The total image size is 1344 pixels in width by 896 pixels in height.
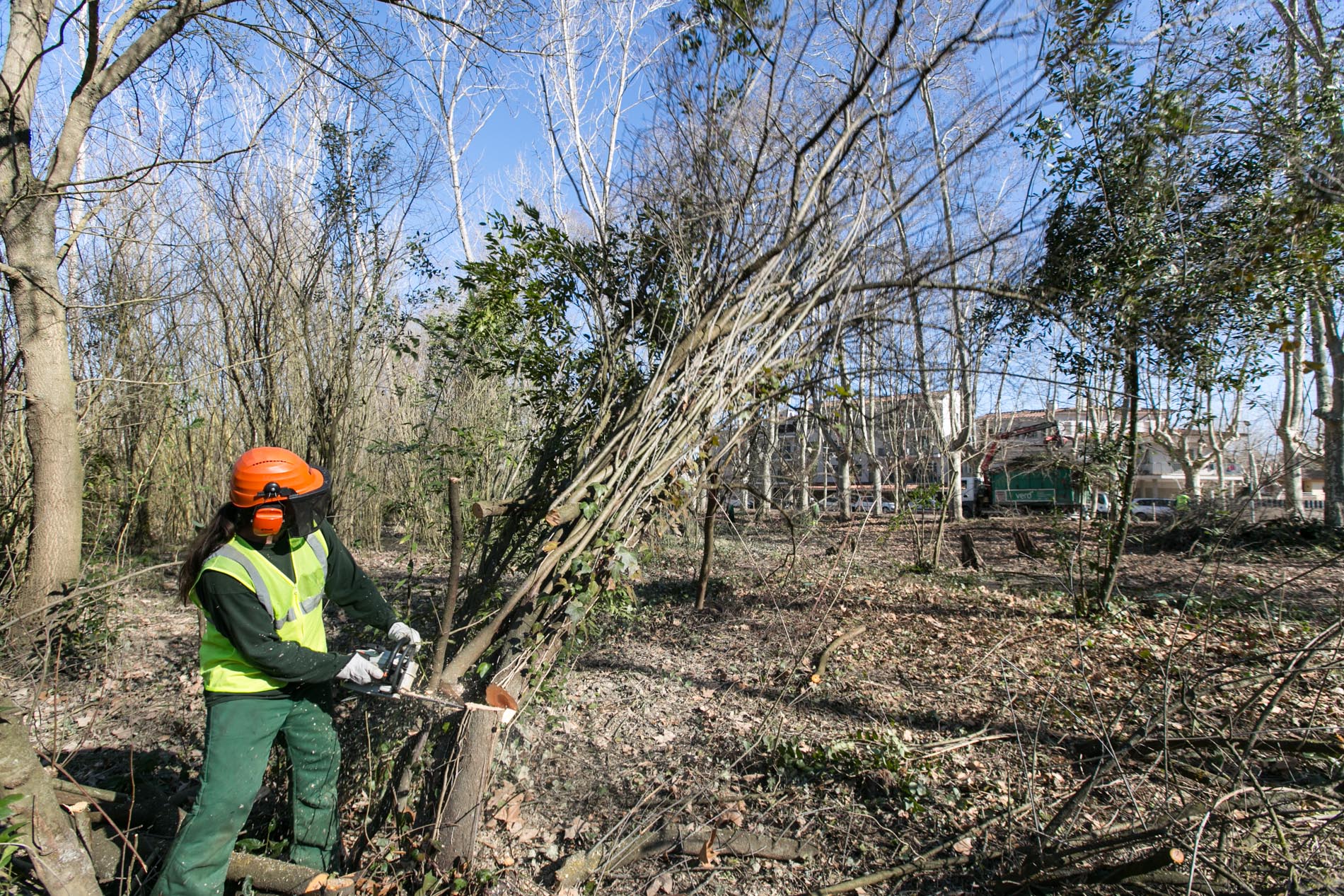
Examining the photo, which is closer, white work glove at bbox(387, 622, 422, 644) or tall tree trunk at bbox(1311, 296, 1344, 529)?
white work glove at bbox(387, 622, 422, 644)

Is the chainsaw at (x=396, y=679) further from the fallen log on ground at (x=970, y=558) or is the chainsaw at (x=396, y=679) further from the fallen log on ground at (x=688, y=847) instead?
the fallen log on ground at (x=970, y=558)

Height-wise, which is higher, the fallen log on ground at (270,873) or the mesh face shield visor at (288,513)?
the mesh face shield visor at (288,513)

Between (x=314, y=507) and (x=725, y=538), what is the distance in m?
8.51

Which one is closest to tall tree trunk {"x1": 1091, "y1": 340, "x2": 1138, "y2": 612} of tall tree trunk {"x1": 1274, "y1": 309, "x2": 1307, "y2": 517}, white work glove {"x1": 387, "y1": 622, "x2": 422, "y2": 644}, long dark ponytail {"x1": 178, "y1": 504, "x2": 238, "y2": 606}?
white work glove {"x1": 387, "y1": 622, "x2": 422, "y2": 644}

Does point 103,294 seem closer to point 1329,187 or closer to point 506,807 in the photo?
point 506,807

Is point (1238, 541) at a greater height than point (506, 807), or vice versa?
point (1238, 541)

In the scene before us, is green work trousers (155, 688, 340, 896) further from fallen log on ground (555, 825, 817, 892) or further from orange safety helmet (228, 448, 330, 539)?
fallen log on ground (555, 825, 817, 892)

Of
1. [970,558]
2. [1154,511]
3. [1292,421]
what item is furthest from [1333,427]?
[970,558]

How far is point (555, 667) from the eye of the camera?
3957mm

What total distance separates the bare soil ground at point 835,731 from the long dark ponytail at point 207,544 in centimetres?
57

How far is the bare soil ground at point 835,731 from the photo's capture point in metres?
2.75

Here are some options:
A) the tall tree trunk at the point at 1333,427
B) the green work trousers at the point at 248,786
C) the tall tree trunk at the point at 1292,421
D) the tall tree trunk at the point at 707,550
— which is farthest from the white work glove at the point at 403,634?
the tall tree trunk at the point at 1292,421

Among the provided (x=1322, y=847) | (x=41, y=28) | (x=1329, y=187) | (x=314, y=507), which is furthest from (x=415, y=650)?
(x=1329, y=187)

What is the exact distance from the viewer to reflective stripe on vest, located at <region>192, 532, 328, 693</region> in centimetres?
242
